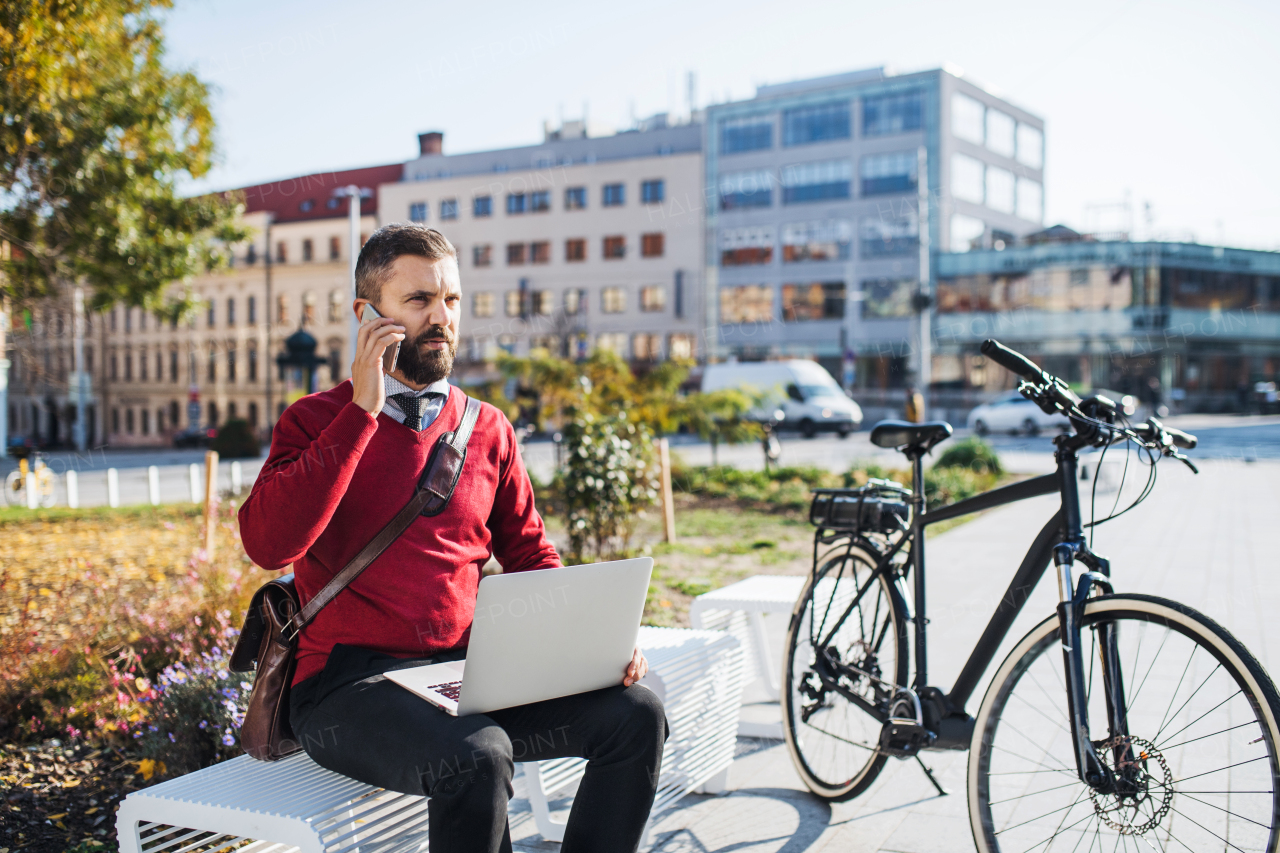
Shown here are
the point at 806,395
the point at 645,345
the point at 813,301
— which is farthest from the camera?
the point at 645,345

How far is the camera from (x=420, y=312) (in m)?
2.50

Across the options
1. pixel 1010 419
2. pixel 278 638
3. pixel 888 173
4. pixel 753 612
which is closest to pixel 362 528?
pixel 278 638

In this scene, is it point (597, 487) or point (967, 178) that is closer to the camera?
point (597, 487)

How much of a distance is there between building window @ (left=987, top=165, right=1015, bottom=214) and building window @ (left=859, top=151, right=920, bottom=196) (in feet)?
16.9

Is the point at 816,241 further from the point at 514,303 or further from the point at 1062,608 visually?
the point at 1062,608

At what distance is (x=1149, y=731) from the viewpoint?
2859 mm

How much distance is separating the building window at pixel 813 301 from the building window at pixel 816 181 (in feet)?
14.8

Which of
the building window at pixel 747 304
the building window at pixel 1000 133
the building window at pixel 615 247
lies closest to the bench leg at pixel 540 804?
the building window at pixel 747 304

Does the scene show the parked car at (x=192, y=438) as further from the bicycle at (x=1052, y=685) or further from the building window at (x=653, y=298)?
the bicycle at (x=1052, y=685)

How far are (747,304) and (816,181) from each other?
720cm

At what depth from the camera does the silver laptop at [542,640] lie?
2.15 meters

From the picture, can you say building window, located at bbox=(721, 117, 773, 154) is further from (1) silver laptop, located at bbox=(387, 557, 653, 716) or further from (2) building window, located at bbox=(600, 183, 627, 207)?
(1) silver laptop, located at bbox=(387, 557, 653, 716)

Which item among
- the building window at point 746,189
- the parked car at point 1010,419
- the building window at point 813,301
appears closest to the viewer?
the parked car at point 1010,419

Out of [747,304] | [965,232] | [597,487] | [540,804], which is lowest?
[540,804]
